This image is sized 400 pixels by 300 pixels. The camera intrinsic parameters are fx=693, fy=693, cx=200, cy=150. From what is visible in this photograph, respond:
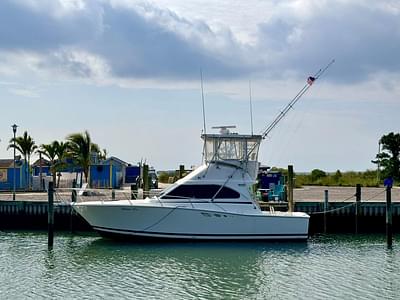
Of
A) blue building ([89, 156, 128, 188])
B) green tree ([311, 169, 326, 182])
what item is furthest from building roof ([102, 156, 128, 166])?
green tree ([311, 169, 326, 182])

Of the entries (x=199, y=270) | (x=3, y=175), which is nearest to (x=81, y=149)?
(x=3, y=175)

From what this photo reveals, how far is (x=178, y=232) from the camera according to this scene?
29422mm

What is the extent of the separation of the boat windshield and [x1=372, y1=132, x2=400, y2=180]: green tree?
42577 millimetres

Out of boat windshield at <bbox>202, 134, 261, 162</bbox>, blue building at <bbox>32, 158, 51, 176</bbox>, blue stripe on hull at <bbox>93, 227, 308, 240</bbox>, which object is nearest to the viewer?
blue stripe on hull at <bbox>93, 227, 308, 240</bbox>

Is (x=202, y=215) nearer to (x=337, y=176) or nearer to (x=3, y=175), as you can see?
(x=3, y=175)

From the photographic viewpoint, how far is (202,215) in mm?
29203

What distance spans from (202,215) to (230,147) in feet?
11.9

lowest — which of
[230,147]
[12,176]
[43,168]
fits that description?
[12,176]

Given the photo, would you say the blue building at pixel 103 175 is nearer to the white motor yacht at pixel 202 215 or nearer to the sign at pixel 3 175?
the sign at pixel 3 175

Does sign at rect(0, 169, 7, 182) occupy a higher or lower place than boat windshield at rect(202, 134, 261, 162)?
lower

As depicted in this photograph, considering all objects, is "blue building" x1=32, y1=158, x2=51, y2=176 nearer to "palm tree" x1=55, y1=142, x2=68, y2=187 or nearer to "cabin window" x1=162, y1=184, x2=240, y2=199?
"palm tree" x1=55, y1=142, x2=68, y2=187

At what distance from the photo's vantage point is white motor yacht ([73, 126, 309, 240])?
96.1 feet

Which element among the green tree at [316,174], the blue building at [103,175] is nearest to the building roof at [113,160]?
the blue building at [103,175]

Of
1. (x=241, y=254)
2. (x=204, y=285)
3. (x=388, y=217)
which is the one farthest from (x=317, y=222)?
(x=204, y=285)
